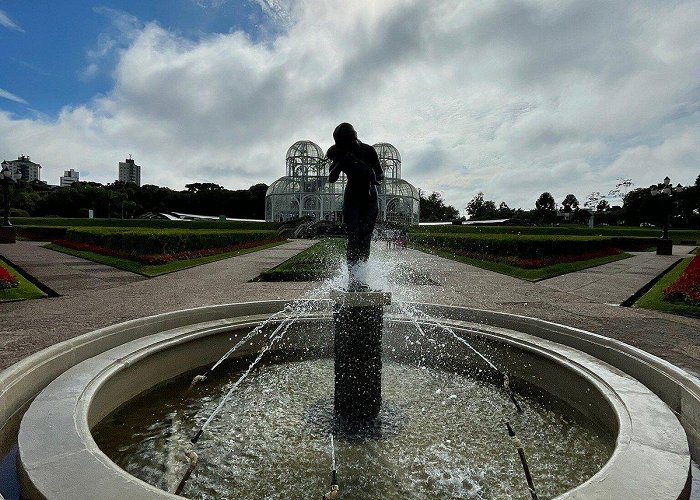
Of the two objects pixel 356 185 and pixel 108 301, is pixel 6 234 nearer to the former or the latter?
pixel 108 301

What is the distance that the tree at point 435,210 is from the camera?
90750 millimetres

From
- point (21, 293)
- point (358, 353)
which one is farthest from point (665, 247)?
point (21, 293)

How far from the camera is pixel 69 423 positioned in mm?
2967

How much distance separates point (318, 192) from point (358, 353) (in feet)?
149

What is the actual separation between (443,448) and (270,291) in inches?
292

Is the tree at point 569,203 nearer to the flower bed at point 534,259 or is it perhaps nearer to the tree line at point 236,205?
the tree line at point 236,205

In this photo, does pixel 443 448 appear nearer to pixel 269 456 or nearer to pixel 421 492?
pixel 421 492

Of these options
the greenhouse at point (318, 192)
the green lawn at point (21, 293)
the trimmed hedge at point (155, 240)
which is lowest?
the green lawn at point (21, 293)

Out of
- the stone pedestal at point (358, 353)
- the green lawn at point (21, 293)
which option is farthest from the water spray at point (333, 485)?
the green lawn at point (21, 293)

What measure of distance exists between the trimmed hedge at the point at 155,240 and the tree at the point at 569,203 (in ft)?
253

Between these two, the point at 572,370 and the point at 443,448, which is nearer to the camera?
the point at 443,448

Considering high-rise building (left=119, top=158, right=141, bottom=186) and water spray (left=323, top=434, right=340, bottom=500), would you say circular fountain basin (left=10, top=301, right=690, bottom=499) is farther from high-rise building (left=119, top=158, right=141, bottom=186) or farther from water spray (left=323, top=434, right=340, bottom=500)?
high-rise building (left=119, top=158, right=141, bottom=186)

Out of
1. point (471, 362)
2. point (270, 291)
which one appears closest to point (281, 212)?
point (270, 291)

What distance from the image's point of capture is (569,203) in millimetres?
85750
